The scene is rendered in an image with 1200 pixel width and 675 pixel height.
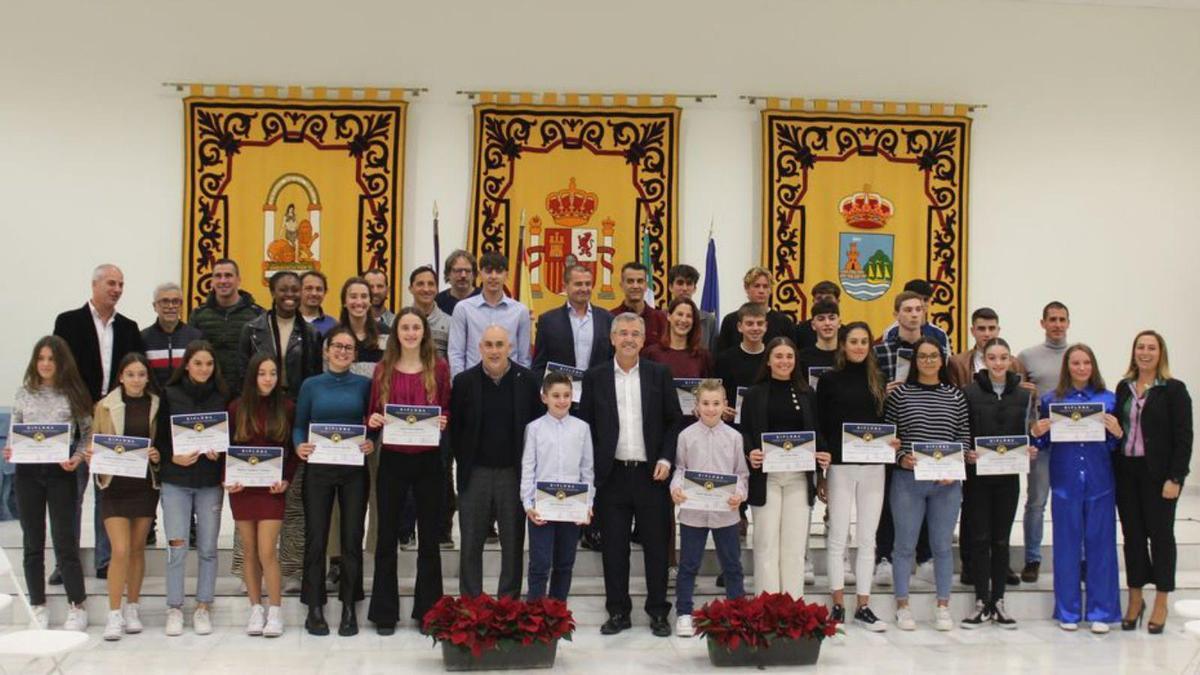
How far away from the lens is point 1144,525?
6379mm

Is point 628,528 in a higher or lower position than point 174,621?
higher

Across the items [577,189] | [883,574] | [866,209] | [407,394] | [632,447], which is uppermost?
[577,189]

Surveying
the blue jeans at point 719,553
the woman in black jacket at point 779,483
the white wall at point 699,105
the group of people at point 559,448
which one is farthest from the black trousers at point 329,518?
the white wall at point 699,105

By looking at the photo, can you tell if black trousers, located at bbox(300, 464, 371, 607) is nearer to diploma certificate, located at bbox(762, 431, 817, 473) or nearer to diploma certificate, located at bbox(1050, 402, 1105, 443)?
diploma certificate, located at bbox(762, 431, 817, 473)

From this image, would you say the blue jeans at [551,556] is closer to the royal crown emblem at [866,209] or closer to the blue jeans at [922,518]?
the blue jeans at [922,518]

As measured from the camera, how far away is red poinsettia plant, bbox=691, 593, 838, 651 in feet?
18.2

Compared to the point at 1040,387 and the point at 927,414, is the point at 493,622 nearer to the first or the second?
the point at 927,414

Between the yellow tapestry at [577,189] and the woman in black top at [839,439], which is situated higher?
the yellow tapestry at [577,189]

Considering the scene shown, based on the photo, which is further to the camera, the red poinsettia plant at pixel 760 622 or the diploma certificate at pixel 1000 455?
the diploma certificate at pixel 1000 455

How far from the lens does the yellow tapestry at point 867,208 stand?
9688 millimetres

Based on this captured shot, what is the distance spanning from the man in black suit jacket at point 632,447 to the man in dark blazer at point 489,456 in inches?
15.1

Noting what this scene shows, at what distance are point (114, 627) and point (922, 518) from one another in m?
4.04

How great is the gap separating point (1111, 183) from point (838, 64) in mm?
2461

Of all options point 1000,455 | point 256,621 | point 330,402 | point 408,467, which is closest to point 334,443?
point 330,402
